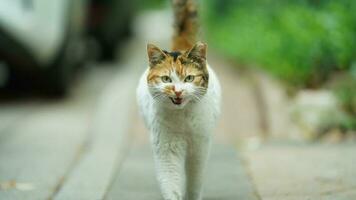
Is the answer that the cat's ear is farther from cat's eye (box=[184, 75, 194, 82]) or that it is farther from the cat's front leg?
the cat's front leg

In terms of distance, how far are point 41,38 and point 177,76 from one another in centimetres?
487

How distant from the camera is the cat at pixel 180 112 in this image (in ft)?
16.6

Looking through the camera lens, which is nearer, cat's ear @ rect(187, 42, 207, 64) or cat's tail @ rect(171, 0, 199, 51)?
cat's ear @ rect(187, 42, 207, 64)

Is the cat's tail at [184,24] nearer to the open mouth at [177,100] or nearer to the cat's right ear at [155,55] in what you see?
the cat's right ear at [155,55]

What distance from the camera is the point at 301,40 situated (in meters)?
9.50

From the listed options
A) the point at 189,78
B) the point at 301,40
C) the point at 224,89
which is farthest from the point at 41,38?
the point at 189,78

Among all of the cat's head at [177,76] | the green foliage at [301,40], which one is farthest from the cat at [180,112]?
the green foliage at [301,40]

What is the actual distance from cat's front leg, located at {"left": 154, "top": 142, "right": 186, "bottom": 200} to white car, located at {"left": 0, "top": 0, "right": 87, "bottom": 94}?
14.5ft

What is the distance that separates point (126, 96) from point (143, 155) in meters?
2.93

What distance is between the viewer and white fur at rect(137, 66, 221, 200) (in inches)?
210

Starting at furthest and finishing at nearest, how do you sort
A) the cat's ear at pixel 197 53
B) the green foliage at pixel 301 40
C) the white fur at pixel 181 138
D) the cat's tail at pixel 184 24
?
the green foliage at pixel 301 40 < the cat's tail at pixel 184 24 < the white fur at pixel 181 138 < the cat's ear at pixel 197 53

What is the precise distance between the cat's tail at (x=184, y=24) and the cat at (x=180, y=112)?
64 centimetres

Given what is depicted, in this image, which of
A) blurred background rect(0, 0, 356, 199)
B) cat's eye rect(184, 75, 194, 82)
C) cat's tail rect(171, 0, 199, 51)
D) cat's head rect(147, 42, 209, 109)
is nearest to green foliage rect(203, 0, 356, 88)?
blurred background rect(0, 0, 356, 199)

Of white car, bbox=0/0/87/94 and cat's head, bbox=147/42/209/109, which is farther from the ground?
white car, bbox=0/0/87/94
